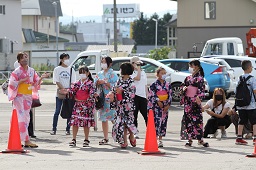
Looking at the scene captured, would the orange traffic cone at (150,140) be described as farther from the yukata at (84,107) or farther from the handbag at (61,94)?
the handbag at (61,94)

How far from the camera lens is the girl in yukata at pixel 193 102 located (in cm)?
1538

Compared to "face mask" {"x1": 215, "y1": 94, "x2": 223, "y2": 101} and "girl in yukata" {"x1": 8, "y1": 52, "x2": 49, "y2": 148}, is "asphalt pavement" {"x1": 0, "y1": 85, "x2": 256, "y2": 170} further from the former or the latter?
"face mask" {"x1": 215, "y1": 94, "x2": 223, "y2": 101}

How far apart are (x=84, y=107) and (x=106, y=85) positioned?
79 centimetres

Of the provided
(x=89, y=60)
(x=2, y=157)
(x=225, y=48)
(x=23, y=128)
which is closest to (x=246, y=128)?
(x=23, y=128)

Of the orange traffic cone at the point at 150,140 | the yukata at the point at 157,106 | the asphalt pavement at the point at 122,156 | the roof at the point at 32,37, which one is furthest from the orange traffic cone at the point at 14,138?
the roof at the point at 32,37

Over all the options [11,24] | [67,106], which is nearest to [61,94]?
[67,106]

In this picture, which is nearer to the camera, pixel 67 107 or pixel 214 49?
pixel 67 107

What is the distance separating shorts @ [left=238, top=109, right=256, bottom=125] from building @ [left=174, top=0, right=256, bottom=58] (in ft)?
138

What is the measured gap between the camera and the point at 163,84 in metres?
15.9

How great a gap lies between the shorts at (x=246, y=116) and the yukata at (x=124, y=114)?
7.49 feet

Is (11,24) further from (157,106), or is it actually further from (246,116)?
(246,116)

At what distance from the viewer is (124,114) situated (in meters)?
15.2

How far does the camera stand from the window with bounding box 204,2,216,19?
2319 inches

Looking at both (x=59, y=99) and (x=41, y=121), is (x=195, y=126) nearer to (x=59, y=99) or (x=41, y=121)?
(x=59, y=99)
